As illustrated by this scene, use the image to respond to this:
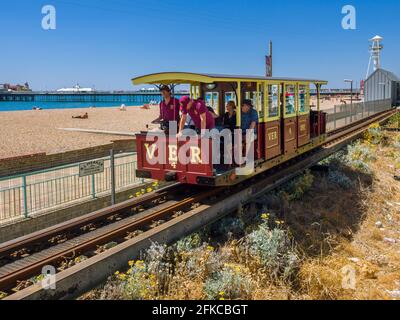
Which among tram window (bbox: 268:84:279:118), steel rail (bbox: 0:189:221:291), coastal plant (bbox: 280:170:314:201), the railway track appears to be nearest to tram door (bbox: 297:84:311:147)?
coastal plant (bbox: 280:170:314:201)

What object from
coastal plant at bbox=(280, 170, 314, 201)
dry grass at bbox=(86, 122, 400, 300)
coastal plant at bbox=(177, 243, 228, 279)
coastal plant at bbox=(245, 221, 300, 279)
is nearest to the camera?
dry grass at bbox=(86, 122, 400, 300)

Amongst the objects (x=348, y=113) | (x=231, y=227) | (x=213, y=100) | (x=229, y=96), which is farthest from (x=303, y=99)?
(x=348, y=113)

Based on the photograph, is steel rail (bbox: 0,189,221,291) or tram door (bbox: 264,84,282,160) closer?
steel rail (bbox: 0,189,221,291)

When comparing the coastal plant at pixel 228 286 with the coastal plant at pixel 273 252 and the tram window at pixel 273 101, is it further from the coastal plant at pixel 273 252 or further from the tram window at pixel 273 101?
the tram window at pixel 273 101

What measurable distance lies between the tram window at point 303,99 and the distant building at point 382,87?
121 ft

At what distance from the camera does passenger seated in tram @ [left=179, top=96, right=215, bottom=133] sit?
8.78m

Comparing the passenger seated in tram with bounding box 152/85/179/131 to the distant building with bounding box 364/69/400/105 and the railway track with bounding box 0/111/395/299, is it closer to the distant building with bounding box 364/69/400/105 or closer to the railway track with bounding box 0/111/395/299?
the railway track with bounding box 0/111/395/299

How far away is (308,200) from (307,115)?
3089 mm

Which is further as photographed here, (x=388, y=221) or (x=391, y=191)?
(x=391, y=191)

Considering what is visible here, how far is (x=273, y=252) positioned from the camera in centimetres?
700

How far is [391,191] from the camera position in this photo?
13.3 m
